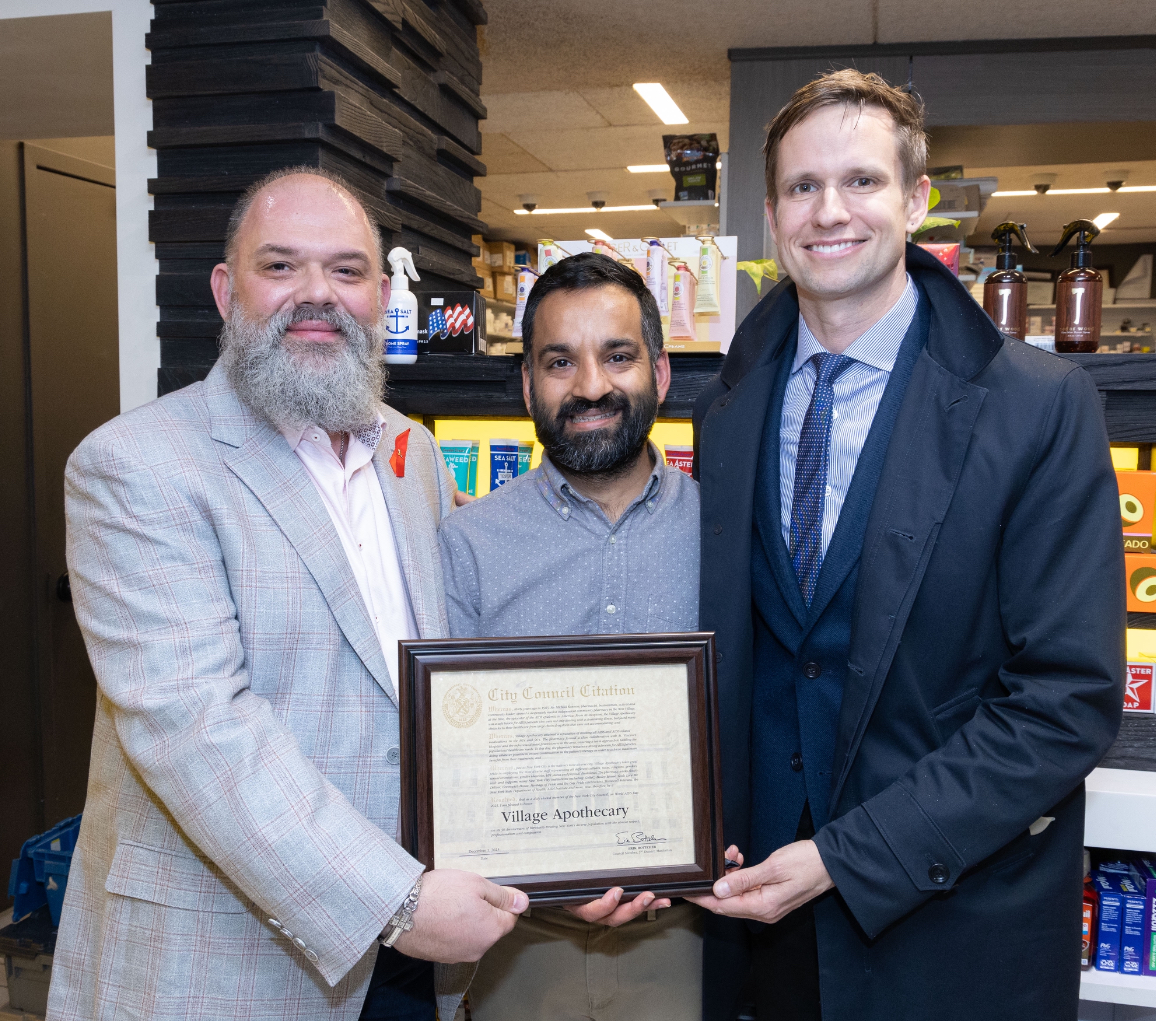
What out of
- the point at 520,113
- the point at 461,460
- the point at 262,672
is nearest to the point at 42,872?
the point at 461,460

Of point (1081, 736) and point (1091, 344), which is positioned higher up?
point (1091, 344)

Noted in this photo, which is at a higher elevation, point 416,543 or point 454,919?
point 416,543

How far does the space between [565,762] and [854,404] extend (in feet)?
2.46

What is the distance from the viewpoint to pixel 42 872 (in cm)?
305

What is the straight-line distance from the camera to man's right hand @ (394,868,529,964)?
1.36 metres

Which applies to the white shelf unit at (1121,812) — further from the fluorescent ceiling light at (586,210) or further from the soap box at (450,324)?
the fluorescent ceiling light at (586,210)

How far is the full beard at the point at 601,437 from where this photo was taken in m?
1.77

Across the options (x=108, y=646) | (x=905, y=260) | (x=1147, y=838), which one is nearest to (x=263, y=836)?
(x=108, y=646)

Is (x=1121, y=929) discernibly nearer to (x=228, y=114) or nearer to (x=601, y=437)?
(x=601, y=437)

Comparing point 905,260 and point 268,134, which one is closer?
point 905,260

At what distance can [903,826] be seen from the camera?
4.54 ft

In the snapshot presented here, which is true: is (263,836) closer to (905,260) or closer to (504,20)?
(905,260)

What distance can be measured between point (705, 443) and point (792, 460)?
0.16 meters
